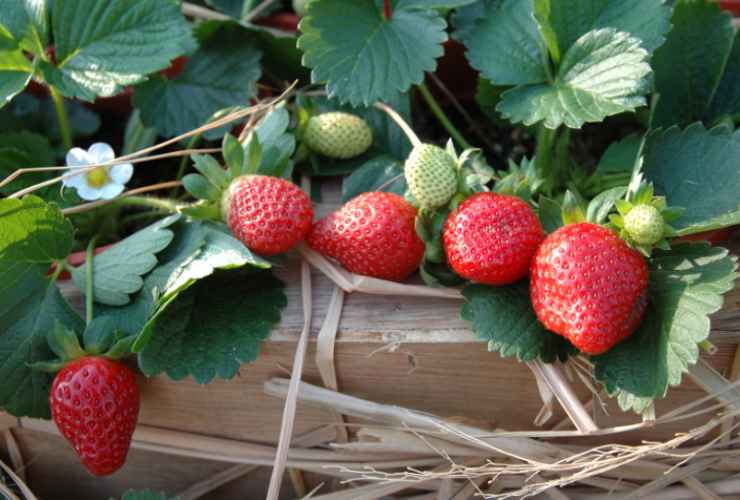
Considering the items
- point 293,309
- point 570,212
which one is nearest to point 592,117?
point 570,212

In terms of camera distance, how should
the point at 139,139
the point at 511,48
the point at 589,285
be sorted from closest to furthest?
the point at 589,285 < the point at 511,48 < the point at 139,139

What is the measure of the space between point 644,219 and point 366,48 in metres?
0.42

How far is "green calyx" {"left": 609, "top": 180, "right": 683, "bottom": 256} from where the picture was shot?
780 millimetres

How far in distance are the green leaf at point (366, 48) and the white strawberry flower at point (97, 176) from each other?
0.28m

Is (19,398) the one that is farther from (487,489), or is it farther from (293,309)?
(487,489)

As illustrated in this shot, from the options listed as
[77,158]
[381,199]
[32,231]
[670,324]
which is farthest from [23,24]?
[670,324]

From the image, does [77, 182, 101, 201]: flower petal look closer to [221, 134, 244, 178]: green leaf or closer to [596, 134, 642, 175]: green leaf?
[221, 134, 244, 178]: green leaf

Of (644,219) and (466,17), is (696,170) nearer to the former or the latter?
(644,219)

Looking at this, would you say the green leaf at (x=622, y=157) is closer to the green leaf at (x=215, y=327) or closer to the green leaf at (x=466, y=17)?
the green leaf at (x=466, y=17)

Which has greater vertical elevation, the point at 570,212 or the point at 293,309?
the point at 570,212

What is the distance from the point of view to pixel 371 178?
1046 millimetres

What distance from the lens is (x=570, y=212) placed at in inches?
33.0

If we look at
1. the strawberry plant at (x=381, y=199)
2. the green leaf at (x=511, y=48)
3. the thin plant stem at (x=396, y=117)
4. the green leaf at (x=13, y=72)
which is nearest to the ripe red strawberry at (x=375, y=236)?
the strawberry plant at (x=381, y=199)

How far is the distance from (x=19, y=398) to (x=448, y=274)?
1.60 feet
